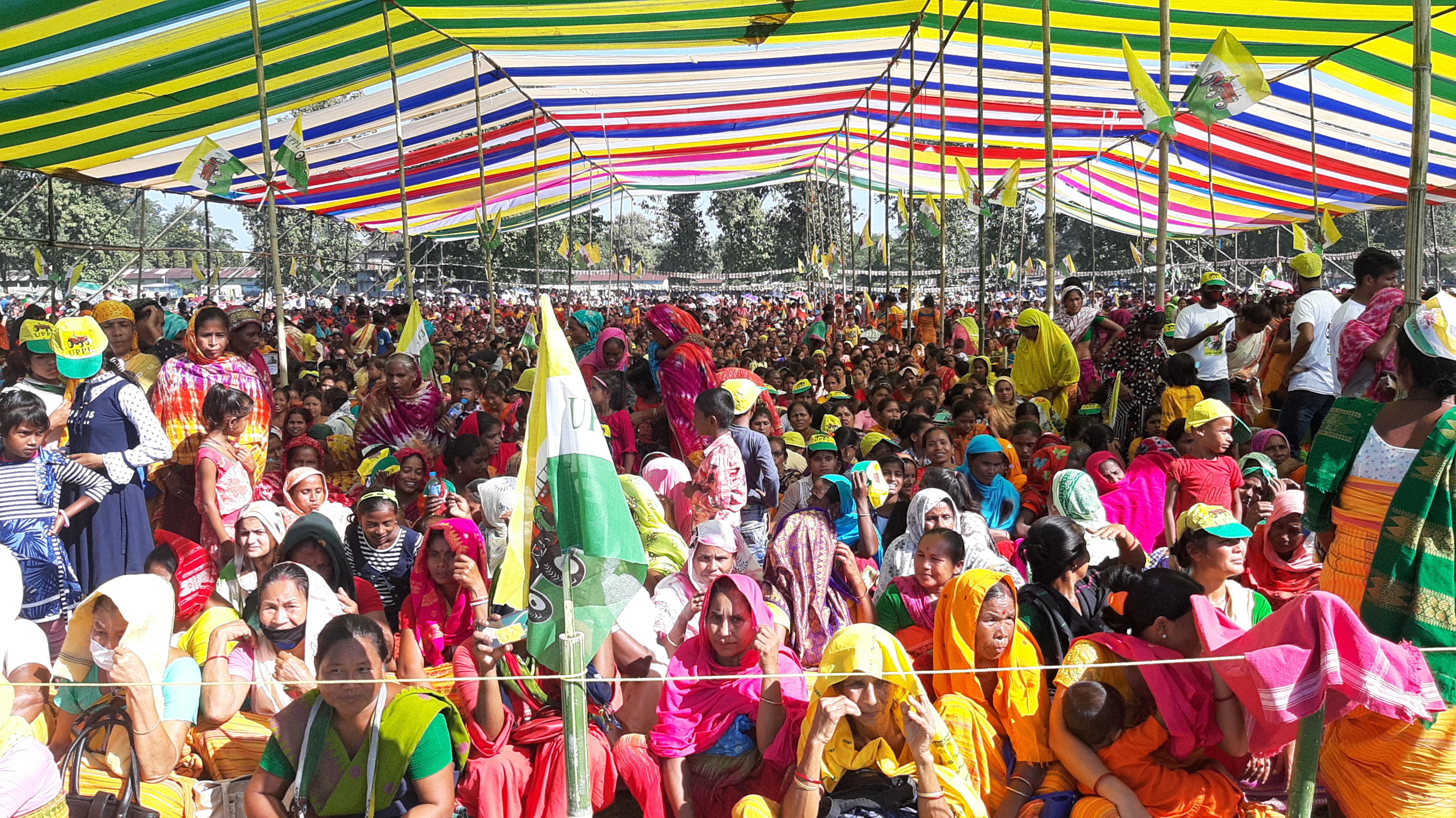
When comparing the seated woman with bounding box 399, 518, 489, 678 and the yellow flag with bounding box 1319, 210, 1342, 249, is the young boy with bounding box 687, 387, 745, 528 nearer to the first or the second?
the seated woman with bounding box 399, 518, 489, 678

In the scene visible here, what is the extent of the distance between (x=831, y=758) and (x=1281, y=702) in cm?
111

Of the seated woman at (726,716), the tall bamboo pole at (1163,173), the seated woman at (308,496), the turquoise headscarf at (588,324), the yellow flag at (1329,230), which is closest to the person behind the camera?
the seated woman at (726,716)

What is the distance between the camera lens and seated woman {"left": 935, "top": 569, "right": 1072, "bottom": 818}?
113 inches

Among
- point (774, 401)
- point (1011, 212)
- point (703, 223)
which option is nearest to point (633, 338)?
point (774, 401)

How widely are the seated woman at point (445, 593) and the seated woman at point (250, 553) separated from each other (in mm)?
578

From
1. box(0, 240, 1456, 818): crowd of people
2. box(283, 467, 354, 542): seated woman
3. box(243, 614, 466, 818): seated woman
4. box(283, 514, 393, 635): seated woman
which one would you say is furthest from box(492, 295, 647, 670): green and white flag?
box(283, 467, 354, 542): seated woman

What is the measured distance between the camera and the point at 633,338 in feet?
50.0

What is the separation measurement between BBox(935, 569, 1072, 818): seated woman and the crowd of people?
1 cm

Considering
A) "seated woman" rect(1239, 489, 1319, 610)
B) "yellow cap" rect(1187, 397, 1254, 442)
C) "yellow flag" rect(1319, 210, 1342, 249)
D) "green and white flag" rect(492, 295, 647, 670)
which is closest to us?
"green and white flag" rect(492, 295, 647, 670)

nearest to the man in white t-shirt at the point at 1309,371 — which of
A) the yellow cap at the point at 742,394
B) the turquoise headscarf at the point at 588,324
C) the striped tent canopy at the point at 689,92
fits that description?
the striped tent canopy at the point at 689,92

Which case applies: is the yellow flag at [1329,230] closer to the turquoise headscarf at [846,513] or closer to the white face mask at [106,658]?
the turquoise headscarf at [846,513]

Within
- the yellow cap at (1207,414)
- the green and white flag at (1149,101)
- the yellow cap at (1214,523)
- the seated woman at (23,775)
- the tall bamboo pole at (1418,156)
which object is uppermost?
the green and white flag at (1149,101)

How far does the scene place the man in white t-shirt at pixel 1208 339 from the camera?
20.8 feet

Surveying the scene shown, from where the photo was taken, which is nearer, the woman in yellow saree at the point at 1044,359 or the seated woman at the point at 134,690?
the seated woman at the point at 134,690
